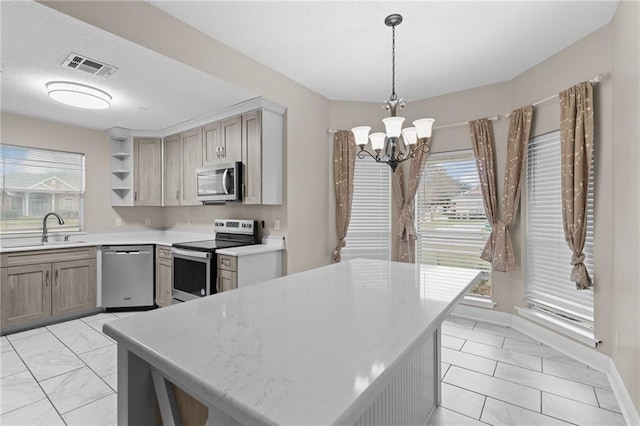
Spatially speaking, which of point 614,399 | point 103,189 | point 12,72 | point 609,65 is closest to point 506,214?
point 609,65

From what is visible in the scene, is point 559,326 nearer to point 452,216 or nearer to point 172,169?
point 452,216

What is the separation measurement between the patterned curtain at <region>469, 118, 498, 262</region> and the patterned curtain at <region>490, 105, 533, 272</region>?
5 centimetres

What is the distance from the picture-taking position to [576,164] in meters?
2.65

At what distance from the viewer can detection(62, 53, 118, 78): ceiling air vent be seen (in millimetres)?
2436

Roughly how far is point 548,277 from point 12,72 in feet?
17.6

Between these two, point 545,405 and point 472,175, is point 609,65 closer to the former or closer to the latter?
point 472,175

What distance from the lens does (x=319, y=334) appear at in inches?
37.7

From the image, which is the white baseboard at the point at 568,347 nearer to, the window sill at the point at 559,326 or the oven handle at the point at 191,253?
the window sill at the point at 559,326

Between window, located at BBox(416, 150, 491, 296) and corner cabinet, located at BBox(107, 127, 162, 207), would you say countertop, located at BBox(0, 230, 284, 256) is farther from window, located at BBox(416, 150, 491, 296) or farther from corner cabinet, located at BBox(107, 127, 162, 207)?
window, located at BBox(416, 150, 491, 296)

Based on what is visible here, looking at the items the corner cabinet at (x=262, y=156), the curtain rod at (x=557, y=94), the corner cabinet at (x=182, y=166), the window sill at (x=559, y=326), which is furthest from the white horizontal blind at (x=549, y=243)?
the corner cabinet at (x=182, y=166)

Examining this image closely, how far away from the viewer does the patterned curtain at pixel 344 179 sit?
411 centimetres

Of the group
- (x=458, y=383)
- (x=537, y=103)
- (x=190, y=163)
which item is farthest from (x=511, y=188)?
(x=190, y=163)

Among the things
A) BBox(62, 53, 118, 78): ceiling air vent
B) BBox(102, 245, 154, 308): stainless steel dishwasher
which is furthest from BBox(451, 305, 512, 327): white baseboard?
BBox(62, 53, 118, 78): ceiling air vent

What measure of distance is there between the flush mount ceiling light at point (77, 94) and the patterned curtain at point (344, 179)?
265cm
